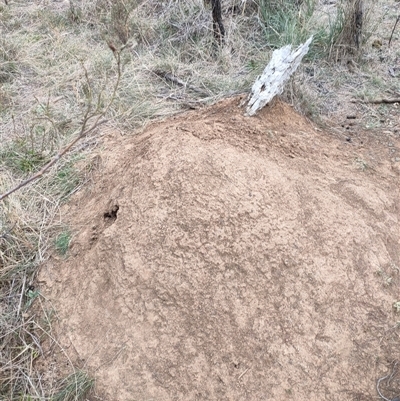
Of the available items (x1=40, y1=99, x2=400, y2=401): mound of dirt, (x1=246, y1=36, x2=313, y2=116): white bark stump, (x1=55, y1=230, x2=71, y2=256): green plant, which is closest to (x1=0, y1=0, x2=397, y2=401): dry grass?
(x1=55, y1=230, x2=71, y2=256): green plant

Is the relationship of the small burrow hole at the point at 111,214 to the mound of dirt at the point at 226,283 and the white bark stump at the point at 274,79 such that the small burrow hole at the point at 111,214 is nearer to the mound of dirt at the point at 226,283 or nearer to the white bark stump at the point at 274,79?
the mound of dirt at the point at 226,283

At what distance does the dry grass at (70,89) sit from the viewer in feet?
6.43

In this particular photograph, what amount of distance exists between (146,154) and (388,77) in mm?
2245

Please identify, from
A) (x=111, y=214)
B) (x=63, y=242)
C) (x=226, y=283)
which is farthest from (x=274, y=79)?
(x=63, y=242)

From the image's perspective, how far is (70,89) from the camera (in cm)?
340

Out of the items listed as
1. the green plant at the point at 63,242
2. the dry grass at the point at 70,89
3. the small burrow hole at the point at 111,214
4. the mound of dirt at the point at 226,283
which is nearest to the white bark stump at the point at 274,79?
the dry grass at the point at 70,89

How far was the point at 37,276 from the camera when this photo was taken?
2.08m

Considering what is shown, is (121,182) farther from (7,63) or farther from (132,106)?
(7,63)

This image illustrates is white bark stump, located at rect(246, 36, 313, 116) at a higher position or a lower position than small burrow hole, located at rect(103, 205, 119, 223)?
higher

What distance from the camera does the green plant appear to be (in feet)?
7.03

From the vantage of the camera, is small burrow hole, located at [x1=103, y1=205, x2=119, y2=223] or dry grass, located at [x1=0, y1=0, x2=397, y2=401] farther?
small burrow hole, located at [x1=103, y1=205, x2=119, y2=223]

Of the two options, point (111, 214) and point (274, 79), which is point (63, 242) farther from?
point (274, 79)

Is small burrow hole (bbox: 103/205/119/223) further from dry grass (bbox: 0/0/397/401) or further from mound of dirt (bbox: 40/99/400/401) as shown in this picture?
dry grass (bbox: 0/0/397/401)

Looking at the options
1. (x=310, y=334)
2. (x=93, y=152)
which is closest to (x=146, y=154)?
(x=93, y=152)
